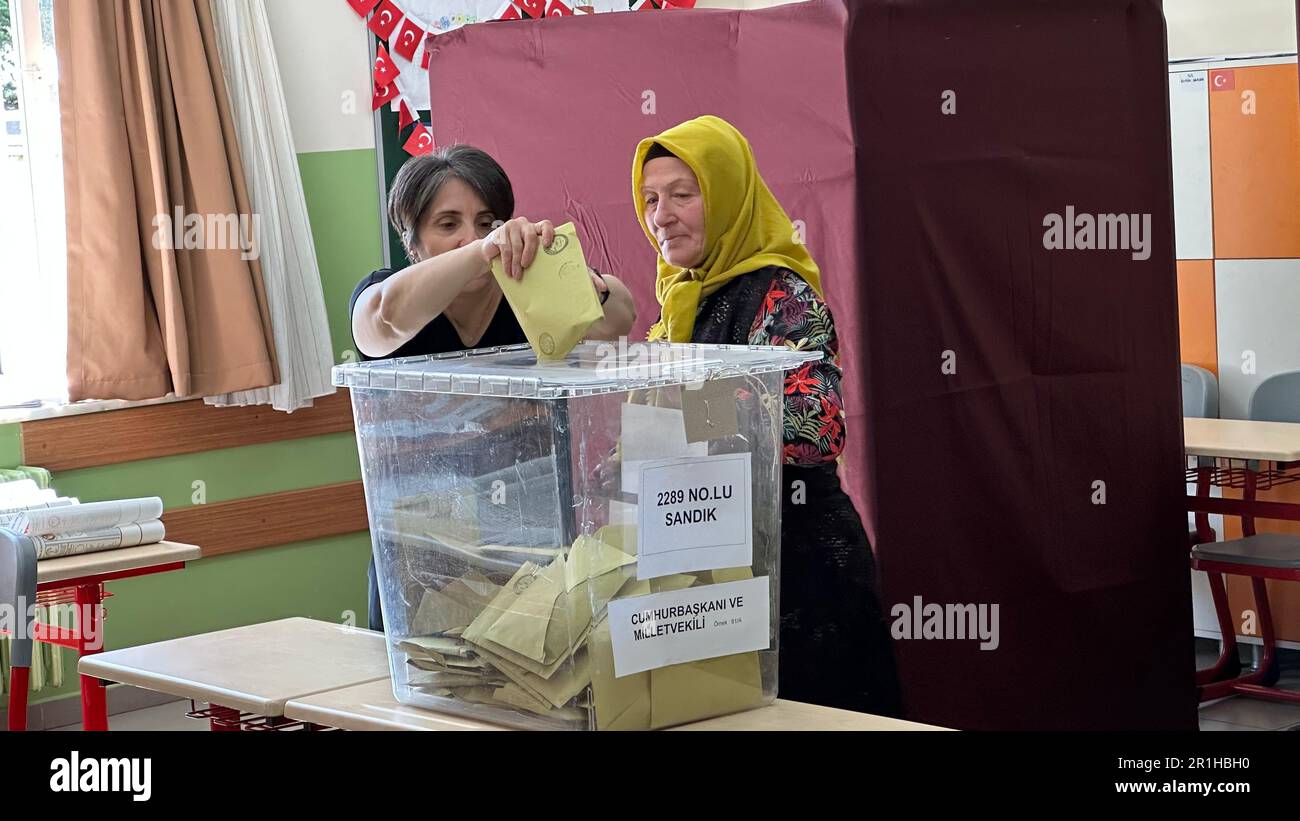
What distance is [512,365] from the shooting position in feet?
4.72

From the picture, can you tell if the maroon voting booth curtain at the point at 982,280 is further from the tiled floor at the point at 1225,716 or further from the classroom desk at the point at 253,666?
the classroom desk at the point at 253,666

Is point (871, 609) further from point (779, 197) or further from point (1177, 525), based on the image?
point (1177, 525)

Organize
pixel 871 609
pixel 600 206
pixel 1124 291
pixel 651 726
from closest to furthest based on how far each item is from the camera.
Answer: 1. pixel 651 726
2. pixel 871 609
3. pixel 1124 291
4. pixel 600 206

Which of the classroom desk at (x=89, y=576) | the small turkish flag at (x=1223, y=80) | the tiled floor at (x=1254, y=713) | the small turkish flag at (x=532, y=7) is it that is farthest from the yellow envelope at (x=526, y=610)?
the small turkish flag at (x=532, y=7)

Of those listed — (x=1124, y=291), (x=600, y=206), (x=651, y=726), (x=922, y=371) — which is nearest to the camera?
(x=651, y=726)

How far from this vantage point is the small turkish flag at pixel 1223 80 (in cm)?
430

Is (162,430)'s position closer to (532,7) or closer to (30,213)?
(30,213)

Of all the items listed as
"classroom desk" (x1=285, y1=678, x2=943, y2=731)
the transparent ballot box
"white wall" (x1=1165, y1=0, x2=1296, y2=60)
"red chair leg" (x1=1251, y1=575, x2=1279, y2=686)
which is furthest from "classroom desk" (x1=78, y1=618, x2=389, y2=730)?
"white wall" (x1=1165, y1=0, x2=1296, y2=60)

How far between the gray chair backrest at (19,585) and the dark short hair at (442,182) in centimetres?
105

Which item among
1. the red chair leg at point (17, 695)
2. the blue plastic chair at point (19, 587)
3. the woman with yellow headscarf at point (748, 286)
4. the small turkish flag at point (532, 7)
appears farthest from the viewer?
the small turkish flag at point (532, 7)

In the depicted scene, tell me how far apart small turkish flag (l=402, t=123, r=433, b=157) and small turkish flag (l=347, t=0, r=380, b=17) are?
1.33ft

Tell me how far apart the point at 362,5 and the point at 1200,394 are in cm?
296

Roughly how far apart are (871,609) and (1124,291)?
4.17ft
